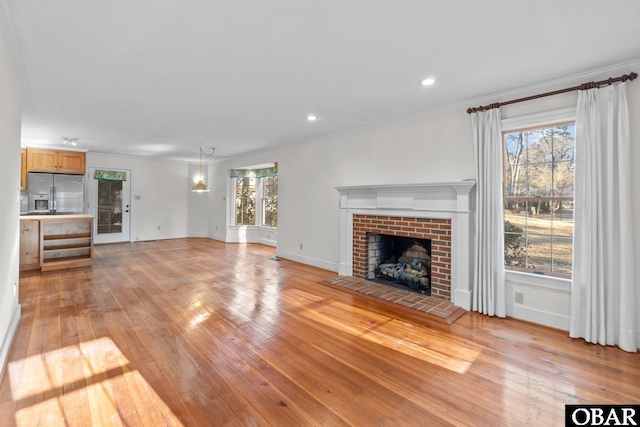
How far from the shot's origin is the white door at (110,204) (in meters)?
7.86

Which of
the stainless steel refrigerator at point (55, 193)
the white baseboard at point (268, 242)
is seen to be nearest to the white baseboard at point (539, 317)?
the white baseboard at point (268, 242)

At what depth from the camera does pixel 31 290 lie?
4.09 metres

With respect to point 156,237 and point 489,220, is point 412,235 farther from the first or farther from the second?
point 156,237

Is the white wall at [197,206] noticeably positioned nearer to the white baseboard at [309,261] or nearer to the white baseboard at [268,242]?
the white baseboard at [268,242]

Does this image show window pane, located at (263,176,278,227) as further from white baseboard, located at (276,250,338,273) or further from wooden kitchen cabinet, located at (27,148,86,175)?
wooden kitchen cabinet, located at (27,148,86,175)

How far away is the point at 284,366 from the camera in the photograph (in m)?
2.29

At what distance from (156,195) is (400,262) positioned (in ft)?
24.7

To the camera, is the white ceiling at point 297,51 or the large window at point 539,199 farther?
the large window at point 539,199

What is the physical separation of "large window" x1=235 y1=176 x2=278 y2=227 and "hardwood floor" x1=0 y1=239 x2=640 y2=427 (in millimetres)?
4869

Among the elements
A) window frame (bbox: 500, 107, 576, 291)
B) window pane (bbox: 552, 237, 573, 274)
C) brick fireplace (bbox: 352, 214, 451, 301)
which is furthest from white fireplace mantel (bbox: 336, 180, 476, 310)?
window pane (bbox: 552, 237, 573, 274)

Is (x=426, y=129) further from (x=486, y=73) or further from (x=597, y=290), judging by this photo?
(x=597, y=290)

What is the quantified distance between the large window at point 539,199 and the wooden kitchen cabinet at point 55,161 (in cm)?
865

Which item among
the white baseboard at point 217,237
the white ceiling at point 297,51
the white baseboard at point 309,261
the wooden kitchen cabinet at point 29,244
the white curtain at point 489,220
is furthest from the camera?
the white baseboard at point 217,237

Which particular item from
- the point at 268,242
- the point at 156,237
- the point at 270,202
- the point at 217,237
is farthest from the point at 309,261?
the point at 156,237
